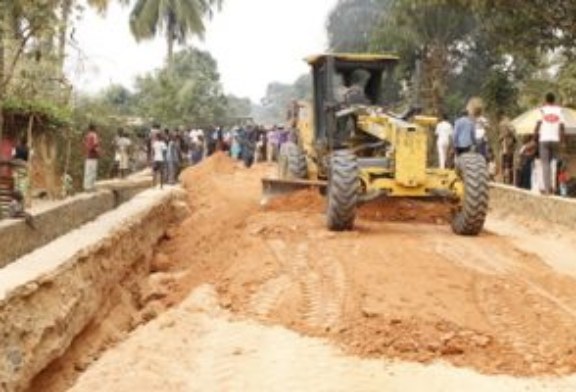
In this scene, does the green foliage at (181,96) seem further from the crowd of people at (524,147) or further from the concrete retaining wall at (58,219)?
the crowd of people at (524,147)

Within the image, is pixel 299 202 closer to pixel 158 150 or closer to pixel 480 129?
Answer: pixel 480 129

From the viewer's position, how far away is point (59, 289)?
8758 millimetres

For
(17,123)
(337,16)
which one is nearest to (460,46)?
(337,16)

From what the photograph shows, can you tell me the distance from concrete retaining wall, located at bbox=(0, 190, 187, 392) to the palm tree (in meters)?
39.4

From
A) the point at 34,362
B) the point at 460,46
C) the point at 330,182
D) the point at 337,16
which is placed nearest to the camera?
the point at 34,362

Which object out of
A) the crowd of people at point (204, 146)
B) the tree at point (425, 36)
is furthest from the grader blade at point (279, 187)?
the tree at point (425, 36)

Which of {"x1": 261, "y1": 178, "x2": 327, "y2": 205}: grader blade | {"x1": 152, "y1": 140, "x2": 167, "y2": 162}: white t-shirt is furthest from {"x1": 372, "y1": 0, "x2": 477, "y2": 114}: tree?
{"x1": 261, "y1": 178, "x2": 327, "y2": 205}: grader blade

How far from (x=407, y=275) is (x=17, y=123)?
14691 millimetres

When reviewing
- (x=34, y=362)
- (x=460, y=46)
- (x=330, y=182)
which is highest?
(x=460, y=46)

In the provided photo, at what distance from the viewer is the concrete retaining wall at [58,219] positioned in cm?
1414

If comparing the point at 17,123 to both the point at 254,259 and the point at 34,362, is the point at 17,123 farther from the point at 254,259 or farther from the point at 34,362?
the point at 34,362

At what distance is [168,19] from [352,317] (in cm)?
4538

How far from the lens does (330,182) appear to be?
13633 millimetres

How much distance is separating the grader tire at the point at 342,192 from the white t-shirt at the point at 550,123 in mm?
4157
